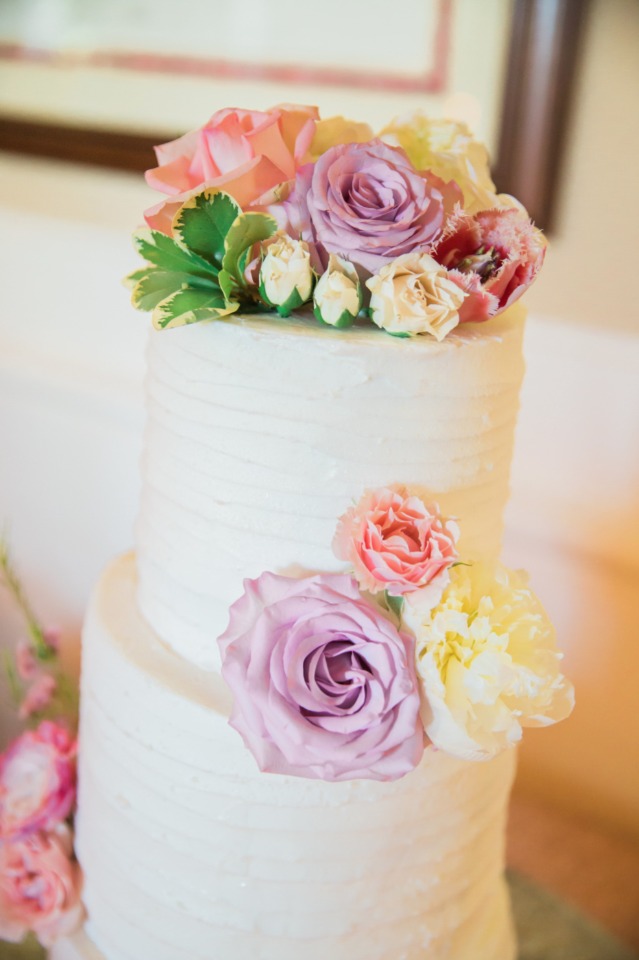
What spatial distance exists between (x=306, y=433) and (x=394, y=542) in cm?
11

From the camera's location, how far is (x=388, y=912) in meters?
0.77

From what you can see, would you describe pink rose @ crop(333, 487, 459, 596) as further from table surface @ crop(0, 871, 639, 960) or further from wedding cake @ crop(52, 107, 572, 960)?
table surface @ crop(0, 871, 639, 960)

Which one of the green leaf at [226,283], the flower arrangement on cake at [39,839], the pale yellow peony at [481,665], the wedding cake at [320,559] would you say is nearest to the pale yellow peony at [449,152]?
the wedding cake at [320,559]

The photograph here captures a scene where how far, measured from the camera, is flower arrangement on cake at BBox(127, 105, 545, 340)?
0.66 meters

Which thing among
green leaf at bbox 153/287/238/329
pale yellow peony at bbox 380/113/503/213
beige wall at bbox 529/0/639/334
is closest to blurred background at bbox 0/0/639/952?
beige wall at bbox 529/0/639/334

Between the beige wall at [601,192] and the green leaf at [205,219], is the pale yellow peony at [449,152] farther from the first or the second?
the beige wall at [601,192]

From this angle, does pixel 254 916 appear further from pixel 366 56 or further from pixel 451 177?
pixel 366 56

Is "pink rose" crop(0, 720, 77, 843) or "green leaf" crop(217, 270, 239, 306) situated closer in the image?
"green leaf" crop(217, 270, 239, 306)

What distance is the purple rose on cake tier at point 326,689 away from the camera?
61cm

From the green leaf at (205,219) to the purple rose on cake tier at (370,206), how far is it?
6 cm

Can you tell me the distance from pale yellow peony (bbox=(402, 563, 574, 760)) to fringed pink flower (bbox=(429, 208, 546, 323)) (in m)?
0.22

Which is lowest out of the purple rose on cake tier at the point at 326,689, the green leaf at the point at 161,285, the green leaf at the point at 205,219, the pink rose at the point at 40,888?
the pink rose at the point at 40,888

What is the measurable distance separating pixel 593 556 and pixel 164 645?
62 centimetres

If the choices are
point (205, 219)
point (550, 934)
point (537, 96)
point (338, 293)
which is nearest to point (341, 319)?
point (338, 293)
